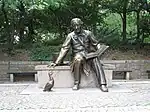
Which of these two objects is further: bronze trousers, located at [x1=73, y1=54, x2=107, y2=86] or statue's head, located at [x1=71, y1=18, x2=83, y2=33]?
statue's head, located at [x1=71, y1=18, x2=83, y2=33]

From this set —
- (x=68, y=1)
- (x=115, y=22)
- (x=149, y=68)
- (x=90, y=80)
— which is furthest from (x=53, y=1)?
(x=115, y=22)

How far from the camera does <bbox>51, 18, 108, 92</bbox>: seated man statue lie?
7758 millimetres

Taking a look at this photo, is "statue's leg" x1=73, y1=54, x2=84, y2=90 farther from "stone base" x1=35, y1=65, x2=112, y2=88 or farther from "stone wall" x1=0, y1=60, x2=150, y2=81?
"stone wall" x1=0, y1=60, x2=150, y2=81

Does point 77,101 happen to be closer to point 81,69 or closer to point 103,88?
point 103,88

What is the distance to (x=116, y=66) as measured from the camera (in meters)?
12.6

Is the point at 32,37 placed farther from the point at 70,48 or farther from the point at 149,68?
the point at 70,48

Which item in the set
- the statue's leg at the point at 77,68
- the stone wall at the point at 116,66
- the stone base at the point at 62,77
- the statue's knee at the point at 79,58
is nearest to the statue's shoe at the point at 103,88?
the stone base at the point at 62,77

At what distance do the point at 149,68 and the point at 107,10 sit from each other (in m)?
3.53

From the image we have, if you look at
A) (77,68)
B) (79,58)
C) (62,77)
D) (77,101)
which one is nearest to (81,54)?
(79,58)

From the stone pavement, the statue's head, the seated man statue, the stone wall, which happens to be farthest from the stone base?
the stone wall

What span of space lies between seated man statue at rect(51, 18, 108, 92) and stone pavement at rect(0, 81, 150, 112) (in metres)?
0.34

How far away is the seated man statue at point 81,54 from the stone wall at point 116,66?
4.34 m

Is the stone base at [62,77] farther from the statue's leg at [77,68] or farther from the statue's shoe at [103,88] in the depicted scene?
the statue's shoe at [103,88]

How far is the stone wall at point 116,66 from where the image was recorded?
41.1ft
